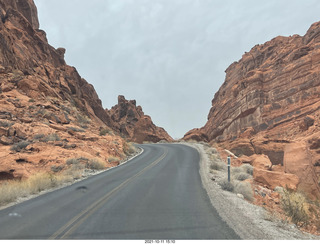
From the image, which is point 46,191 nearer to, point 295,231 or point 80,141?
point 295,231

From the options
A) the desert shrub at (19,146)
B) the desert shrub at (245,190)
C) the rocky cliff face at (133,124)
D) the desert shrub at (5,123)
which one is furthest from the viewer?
the rocky cliff face at (133,124)

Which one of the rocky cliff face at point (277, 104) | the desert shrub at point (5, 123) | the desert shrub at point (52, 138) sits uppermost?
the rocky cliff face at point (277, 104)

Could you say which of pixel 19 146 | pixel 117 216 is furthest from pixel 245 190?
pixel 19 146

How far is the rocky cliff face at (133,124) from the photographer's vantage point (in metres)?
73.6

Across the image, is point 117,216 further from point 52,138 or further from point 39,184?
point 52,138

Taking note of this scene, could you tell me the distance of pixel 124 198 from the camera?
7742 mm

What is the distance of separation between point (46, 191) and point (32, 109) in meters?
18.9

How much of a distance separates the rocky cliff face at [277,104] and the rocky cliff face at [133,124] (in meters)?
32.2

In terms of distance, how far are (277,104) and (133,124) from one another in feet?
217

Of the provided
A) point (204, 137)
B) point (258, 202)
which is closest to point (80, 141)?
point (258, 202)

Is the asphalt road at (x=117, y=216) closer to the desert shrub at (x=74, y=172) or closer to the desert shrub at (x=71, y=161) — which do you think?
the desert shrub at (x=74, y=172)

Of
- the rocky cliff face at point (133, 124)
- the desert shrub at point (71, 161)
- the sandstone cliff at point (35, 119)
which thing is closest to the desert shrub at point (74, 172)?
the sandstone cliff at point (35, 119)

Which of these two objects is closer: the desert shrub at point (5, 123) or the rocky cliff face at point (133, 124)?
the desert shrub at point (5, 123)

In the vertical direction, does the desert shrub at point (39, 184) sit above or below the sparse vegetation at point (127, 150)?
below
